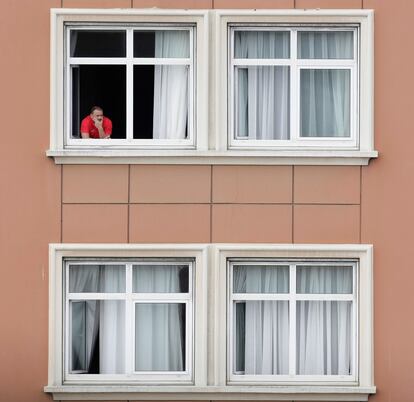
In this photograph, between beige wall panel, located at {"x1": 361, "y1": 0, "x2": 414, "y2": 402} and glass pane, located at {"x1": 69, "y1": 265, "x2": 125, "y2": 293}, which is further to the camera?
glass pane, located at {"x1": 69, "y1": 265, "x2": 125, "y2": 293}

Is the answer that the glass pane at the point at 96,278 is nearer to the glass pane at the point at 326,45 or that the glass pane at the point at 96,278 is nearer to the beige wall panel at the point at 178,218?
the beige wall panel at the point at 178,218

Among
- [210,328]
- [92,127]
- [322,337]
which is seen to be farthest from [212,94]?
[322,337]

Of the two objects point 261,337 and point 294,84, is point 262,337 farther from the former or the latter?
point 294,84

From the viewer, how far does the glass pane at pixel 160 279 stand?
63.3 feet

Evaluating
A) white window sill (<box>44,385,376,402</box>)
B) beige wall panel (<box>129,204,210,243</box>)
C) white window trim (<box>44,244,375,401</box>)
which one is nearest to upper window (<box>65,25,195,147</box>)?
beige wall panel (<box>129,204,210,243</box>)

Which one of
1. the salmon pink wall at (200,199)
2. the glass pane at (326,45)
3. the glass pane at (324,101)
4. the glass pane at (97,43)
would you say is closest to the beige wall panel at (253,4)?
the glass pane at (326,45)

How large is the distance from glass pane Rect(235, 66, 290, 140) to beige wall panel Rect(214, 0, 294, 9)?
2.58ft

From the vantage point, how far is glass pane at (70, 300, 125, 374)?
63.4 feet

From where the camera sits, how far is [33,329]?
1903cm

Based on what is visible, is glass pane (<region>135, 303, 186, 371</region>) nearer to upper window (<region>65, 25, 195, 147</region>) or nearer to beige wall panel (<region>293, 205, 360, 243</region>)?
beige wall panel (<region>293, 205, 360, 243</region>)

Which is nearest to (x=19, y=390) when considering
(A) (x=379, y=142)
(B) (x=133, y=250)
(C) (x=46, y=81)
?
(B) (x=133, y=250)

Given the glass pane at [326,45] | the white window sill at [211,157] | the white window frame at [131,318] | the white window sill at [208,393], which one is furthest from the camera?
the glass pane at [326,45]

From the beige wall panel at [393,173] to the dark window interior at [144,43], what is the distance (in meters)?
2.63

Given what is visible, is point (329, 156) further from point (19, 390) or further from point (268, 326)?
point (19, 390)
